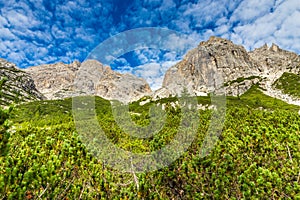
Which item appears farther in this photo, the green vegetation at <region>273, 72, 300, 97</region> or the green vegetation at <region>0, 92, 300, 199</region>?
the green vegetation at <region>273, 72, 300, 97</region>

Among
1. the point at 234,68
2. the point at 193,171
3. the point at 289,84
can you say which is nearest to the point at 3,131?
the point at 193,171

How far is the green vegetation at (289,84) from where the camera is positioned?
397 feet

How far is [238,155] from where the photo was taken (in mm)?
6020

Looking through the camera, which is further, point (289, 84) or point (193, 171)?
point (289, 84)

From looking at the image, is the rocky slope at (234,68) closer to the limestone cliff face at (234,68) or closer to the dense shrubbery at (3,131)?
the limestone cliff face at (234,68)

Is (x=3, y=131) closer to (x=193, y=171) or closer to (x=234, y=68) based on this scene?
(x=193, y=171)

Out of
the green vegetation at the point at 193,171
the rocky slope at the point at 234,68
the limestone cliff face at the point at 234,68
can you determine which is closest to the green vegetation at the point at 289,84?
Answer: the rocky slope at the point at 234,68

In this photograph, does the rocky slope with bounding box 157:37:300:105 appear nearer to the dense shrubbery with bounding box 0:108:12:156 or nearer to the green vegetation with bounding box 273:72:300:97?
the green vegetation with bounding box 273:72:300:97

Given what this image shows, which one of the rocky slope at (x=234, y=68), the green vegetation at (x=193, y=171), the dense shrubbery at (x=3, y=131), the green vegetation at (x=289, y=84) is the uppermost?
the rocky slope at (x=234, y=68)

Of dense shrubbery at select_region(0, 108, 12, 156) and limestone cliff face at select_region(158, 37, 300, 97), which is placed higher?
limestone cliff face at select_region(158, 37, 300, 97)

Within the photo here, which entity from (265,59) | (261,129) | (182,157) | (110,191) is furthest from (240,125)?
(265,59)

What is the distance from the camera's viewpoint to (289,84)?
132 m

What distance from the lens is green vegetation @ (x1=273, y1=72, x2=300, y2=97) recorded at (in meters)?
121

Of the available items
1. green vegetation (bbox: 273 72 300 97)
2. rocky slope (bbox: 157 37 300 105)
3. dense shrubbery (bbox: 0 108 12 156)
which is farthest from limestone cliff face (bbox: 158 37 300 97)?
dense shrubbery (bbox: 0 108 12 156)
